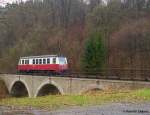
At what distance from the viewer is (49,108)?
14.2 m

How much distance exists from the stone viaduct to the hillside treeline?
311 inches

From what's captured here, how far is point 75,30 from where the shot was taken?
84.6 metres

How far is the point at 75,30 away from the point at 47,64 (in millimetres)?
36805

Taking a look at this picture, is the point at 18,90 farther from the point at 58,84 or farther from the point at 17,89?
the point at 58,84

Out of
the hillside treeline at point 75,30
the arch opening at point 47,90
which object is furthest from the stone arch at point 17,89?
the arch opening at point 47,90

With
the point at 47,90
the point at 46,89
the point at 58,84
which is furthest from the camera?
the point at 47,90

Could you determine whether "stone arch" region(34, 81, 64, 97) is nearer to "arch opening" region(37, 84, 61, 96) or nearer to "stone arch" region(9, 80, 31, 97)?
"arch opening" region(37, 84, 61, 96)

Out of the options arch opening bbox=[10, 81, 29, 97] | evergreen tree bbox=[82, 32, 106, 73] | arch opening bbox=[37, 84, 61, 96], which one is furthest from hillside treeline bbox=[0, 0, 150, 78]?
arch opening bbox=[10, 81, 29, 97]

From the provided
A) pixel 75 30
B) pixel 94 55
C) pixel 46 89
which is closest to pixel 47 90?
pixel 46 89

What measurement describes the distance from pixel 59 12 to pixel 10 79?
37.3m

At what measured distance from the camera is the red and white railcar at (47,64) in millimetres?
47156

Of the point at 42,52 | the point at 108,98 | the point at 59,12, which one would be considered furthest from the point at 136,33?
the point at 108,98

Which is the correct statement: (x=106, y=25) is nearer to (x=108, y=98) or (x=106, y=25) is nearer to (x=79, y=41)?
(x=79, y=41)

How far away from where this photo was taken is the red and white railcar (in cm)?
4716
